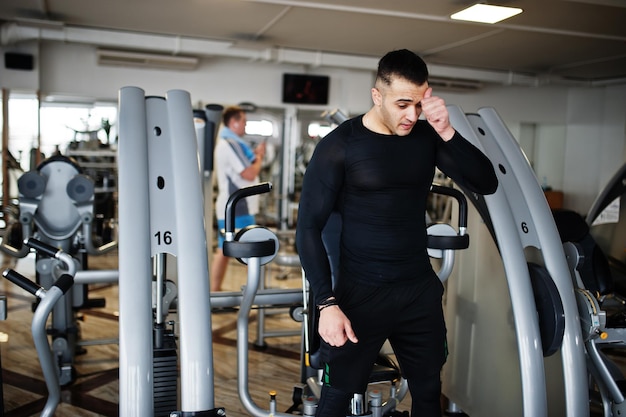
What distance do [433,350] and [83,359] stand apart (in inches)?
96.7

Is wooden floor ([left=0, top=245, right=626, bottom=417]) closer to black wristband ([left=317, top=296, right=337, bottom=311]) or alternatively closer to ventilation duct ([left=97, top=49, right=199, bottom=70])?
black wristband ([left=317, top=296, right=337, bottom=311])

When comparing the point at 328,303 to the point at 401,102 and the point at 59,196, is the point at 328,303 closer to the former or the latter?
the point at 401,102

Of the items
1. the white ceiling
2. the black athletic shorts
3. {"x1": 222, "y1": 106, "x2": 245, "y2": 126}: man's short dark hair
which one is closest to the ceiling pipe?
the white ceiling

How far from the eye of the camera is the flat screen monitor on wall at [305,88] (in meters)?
7.80

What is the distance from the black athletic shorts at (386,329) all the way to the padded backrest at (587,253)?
107 centimetres

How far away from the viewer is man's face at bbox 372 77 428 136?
1544 mm

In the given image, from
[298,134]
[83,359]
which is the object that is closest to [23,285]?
[83,359]

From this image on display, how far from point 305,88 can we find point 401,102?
6.48 m

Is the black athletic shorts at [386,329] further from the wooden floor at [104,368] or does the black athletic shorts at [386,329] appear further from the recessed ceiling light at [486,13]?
the recessed ceiling light at [486,13]

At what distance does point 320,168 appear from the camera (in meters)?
1.61

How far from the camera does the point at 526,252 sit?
7.97ft

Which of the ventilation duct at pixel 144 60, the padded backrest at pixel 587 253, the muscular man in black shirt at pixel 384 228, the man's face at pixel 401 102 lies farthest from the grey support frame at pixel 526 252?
the ventilation duct at pixel 144 60

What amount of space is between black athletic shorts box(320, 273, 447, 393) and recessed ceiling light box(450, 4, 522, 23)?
149 inches

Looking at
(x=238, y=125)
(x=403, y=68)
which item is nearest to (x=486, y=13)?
(x=238, y=125)
